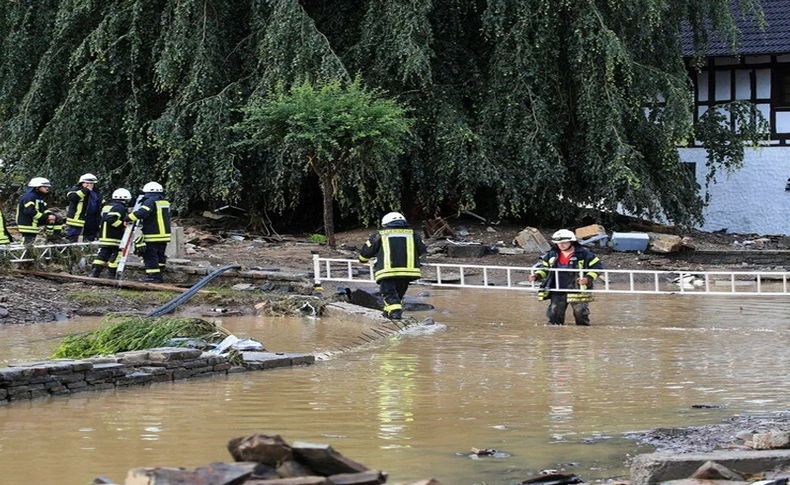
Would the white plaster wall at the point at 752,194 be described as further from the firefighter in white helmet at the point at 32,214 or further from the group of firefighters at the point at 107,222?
the firefighter in white helmet at the point at 32,214

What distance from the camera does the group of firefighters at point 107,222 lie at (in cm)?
1973

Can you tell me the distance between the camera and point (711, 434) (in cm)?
845

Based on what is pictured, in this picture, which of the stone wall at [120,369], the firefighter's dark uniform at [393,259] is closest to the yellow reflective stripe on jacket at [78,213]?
the firefighter's dark uniform at [393,259]

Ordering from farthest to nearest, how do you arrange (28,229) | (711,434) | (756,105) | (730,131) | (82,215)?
(756,105)
(730,131)
(82,215)
(28,229)
(711,434)

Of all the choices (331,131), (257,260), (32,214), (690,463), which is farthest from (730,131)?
(690,463)

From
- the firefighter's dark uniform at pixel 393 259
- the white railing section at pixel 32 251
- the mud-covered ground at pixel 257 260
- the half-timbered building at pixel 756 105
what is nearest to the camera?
the firefighter's dark uniform at pixel 393 259

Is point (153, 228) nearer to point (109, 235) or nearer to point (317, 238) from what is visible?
point (109, 235)

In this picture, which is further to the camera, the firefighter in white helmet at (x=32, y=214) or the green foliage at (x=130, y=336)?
the firefighter in white helmet at (x=32, y=214)

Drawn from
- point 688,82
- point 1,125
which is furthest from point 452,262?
point 1,125

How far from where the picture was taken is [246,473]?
18.9 ft

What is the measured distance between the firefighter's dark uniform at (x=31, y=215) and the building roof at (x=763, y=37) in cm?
1739

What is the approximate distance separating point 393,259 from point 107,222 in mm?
5915

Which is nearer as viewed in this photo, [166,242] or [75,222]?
[166,242]

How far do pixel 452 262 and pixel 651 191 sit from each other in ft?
18.5
